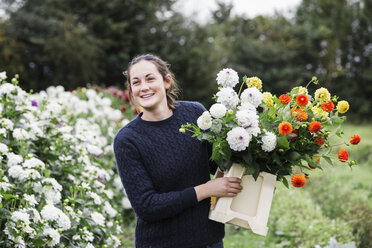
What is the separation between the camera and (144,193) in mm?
1782

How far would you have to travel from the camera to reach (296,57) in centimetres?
2450

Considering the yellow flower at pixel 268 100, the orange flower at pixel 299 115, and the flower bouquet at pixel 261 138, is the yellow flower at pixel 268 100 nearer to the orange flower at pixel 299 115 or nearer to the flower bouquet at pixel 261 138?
the flower bouquet at pixel 261 138

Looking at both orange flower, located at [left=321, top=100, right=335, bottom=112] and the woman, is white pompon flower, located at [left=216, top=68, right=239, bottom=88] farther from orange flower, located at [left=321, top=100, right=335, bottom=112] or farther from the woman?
orange flower, located at [left=321, top=100, right=335, bottom=112]

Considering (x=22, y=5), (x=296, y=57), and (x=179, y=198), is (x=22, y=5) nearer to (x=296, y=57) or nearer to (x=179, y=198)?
(x=296, y=57)

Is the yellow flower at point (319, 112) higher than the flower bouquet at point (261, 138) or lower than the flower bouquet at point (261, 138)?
higher

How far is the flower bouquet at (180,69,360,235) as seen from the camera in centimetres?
170

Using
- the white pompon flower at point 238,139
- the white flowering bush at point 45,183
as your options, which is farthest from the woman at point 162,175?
the white flowering bush at point 45,183

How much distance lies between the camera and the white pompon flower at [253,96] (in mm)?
1753

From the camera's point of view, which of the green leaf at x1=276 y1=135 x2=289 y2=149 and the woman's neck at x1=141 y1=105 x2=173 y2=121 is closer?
the green leaf at x1=276 y1=135 x2=289 y2=149

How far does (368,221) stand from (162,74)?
9.66ft

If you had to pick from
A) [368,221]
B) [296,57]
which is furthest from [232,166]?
[296,57]

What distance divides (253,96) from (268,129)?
6.8 inches

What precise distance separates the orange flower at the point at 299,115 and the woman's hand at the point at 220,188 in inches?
15.5

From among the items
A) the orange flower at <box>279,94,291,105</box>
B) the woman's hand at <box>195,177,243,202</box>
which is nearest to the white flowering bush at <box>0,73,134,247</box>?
the woman's hand at <box>195,177,243,202</box>
